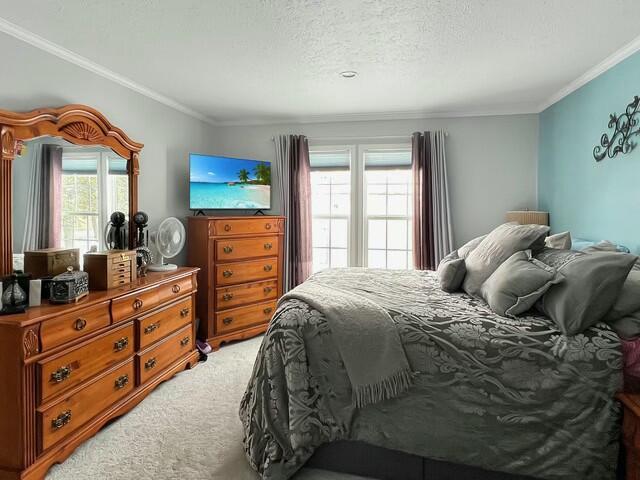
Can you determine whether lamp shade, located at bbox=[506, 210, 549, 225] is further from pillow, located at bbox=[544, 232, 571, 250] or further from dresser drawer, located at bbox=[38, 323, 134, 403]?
dresser drawer, located at bbox=[38, 323, 134, 403]

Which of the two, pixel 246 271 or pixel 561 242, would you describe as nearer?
pixel 561 242

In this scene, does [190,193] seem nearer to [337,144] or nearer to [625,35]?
[337,144]

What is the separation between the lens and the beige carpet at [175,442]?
1988mm

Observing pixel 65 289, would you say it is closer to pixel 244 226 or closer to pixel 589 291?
pixel 244 226

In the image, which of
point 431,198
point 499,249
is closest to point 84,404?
point 499,249

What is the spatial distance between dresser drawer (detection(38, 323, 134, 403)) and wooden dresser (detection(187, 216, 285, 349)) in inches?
50.0

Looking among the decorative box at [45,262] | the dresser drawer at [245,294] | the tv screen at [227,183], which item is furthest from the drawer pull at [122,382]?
the tv screen at [227,183]

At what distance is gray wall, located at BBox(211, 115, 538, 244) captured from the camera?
4371 millimetres

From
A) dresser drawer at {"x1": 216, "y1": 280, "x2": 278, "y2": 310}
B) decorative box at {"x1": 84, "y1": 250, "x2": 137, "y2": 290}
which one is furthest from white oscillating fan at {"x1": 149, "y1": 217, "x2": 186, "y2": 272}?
decorative box at {"x1": 84, "y1": 250, "x2": 137, "y2": 290}

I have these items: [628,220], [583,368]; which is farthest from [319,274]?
[628,220]

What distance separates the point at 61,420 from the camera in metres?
2.06

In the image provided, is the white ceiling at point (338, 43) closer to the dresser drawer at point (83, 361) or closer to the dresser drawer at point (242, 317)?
the dresser drawer at point (83, 361)

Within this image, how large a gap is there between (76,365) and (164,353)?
89 centimetres

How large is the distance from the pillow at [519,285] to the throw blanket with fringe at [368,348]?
23.6 inches
